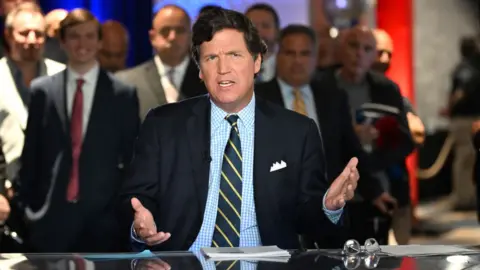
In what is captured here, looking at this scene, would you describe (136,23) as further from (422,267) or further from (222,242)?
(422,267)

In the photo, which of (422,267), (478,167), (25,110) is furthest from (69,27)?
(422,267)

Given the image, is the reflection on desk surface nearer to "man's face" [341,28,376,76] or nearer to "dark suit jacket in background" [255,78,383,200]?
"dark suit jacket in background" [255,78,383,200]

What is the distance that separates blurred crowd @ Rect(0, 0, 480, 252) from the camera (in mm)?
4996

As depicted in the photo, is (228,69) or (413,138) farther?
(413,138)

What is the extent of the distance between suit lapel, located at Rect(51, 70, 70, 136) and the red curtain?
9.54 ft

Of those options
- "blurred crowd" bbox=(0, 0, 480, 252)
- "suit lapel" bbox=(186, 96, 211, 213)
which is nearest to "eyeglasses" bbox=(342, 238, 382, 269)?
"suit lapel" bbox=(186, 96, 211, 213)

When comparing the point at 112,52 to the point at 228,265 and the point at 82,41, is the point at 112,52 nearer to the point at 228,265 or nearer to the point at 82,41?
the point at 82,41

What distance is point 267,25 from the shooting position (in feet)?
17.4

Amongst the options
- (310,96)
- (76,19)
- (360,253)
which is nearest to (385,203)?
(310,96)

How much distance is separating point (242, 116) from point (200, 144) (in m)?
0.16

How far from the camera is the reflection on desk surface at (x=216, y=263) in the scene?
2.59 metres

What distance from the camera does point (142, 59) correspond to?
20.9 feet

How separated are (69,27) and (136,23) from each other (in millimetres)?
1291

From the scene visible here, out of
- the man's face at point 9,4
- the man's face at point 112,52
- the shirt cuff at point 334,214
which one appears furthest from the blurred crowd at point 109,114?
the shirt cuff at point 334,214
